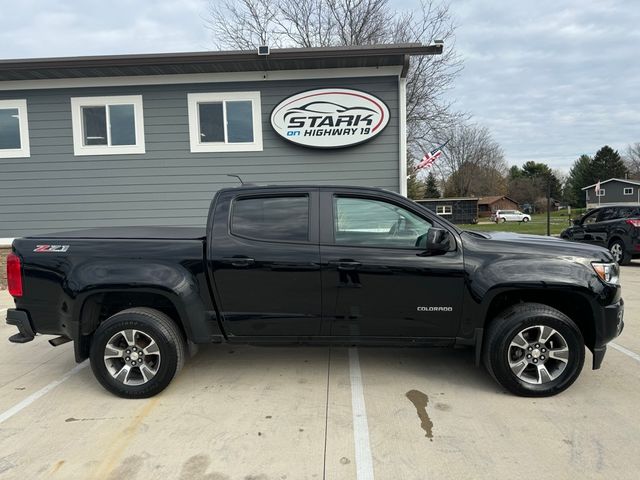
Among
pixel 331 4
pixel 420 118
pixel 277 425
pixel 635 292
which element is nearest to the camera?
pixel 277 425

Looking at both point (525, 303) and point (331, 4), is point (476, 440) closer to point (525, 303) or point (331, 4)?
point (525, 303)

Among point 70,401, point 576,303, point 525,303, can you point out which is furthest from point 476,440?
point 70,401

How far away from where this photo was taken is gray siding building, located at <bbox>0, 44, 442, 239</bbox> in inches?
357

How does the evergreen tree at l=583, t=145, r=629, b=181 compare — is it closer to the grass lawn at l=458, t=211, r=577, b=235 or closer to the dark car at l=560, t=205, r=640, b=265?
the grass lawn at l=458, t=211, r=577, b=235

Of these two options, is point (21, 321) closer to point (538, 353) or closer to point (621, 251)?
point (538, 353)

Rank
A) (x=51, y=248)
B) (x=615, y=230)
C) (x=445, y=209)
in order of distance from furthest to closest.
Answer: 1. (x=445, y=209)
2. (x=615, y=230)
3. (x=51, y=248)

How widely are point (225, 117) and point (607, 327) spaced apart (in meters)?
7.81

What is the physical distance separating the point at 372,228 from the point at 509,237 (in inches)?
51.0

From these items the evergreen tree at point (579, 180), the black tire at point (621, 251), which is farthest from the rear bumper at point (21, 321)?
the evergreen tree at point (579, 180)

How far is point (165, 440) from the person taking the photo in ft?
10.2

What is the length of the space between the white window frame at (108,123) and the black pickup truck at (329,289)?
596cm

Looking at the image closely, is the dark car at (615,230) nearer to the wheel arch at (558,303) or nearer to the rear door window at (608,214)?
the rear door window at (608,214)

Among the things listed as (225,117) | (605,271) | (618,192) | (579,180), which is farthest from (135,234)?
(579,180)

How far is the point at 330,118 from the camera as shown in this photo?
903cm
